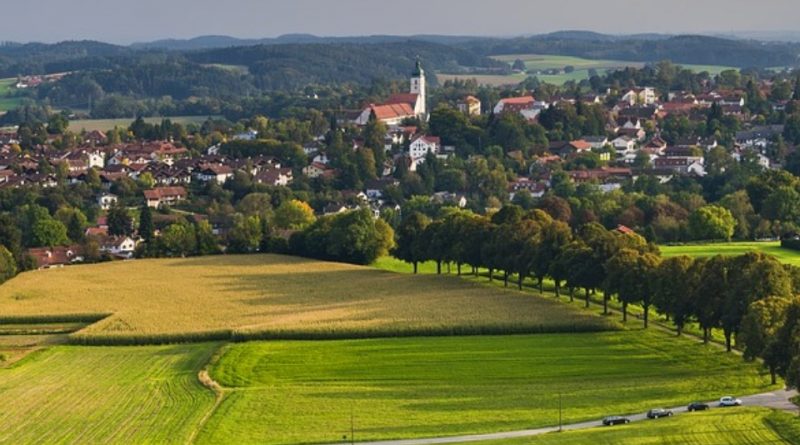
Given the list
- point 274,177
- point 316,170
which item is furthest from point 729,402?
point 316,170

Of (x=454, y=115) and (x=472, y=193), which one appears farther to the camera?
(x=454, y=115)

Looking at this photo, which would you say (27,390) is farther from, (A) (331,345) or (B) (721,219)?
(B) (721,219)

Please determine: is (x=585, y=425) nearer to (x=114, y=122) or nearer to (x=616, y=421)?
(x=616, y=421)

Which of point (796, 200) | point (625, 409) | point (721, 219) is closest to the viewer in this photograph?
point (625, 409)

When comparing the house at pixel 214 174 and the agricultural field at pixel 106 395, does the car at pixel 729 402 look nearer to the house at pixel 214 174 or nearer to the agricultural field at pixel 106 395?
the agricultural field at pixel 106 395

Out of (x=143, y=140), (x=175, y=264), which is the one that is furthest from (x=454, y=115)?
(x=175, y=264)

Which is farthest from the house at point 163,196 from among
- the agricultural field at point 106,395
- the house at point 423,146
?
the agricultural field at point 106,395

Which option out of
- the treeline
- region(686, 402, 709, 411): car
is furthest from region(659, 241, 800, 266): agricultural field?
region(686, 402, 709, 411): car
